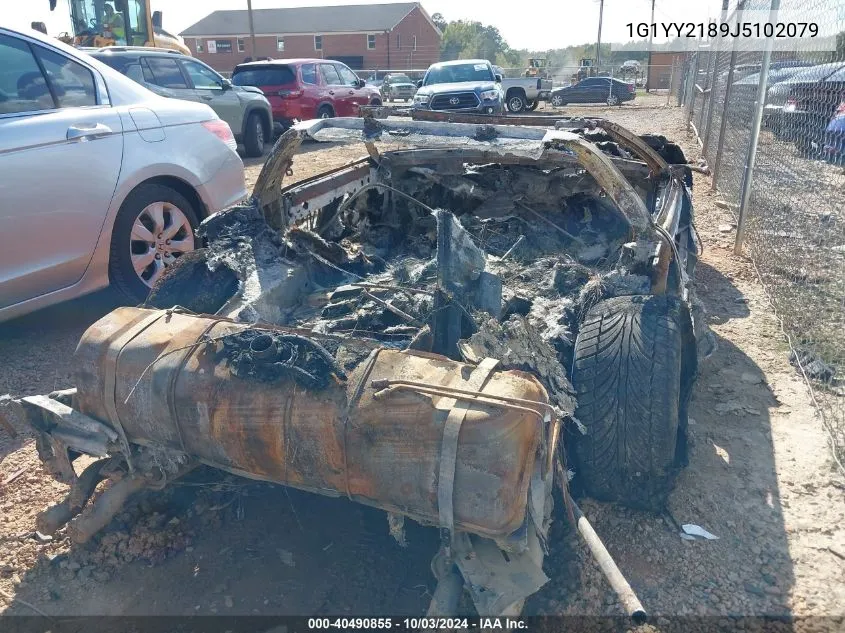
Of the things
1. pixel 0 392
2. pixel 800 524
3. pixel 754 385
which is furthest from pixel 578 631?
pixel 0 392

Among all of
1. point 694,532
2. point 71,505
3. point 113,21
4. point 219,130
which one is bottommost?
point 694,532

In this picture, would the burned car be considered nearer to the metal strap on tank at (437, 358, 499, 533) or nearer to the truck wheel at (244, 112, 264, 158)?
the metal strap on tank at (437, 358, 499, 533)

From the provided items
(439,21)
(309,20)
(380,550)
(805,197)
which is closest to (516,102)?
(805,197)

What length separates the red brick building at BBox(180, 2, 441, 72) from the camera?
156 ft

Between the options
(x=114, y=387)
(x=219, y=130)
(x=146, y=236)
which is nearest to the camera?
(x=114, y=387)

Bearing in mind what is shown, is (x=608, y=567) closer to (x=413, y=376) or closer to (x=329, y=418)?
(x=413, y=376)

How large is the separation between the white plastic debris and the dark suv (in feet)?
31.2

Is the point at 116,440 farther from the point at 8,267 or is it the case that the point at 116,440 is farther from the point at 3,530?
the point at 8,267

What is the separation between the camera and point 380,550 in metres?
2.61

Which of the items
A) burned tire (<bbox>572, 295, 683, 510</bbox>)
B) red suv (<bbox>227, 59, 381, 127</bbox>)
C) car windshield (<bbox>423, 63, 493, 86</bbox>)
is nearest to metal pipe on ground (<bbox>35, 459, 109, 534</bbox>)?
burned tire (<bbox>572, 295, 683, 510</bbox>)

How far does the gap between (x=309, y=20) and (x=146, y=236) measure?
50.7m

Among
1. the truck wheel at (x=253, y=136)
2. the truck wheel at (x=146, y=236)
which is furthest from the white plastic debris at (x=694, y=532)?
the truck wheel at (x=253, y=136)

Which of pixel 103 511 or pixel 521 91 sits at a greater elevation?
pixel 521 91

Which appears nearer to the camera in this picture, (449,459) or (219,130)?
(449,459)
